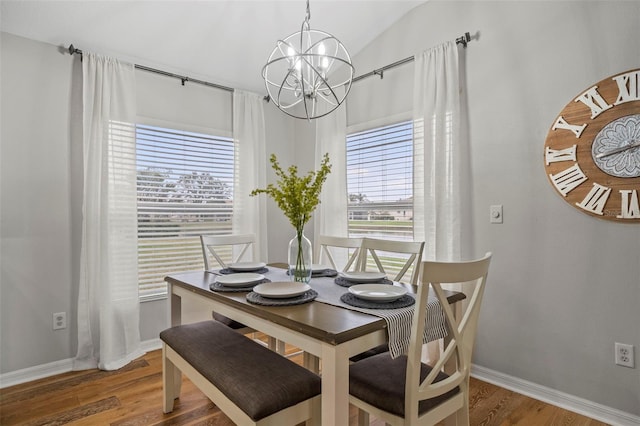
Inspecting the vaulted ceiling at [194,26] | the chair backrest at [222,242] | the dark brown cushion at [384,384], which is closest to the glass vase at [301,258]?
the dark brown cushion at [384,384]

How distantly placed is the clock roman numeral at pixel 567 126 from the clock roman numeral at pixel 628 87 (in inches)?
7.6

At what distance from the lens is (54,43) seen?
8.43 feet

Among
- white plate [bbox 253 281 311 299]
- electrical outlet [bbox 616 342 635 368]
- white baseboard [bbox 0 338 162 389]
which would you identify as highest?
white plate [bbox 253 281 311 299]

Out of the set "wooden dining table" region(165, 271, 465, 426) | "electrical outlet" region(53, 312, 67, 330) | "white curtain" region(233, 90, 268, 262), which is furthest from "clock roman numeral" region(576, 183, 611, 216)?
"electrical outlet" region(53, 312, 67, 330)

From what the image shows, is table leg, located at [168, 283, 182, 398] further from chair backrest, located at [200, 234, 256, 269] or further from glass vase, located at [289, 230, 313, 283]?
glass vase, located at [289, 230, 313, 283]

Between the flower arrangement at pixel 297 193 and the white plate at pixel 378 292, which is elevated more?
the flower arrangement at pixel 297 193

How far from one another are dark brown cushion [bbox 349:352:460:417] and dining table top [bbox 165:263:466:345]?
26 centimetres

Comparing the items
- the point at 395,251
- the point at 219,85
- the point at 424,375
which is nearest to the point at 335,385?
the point at 424,375

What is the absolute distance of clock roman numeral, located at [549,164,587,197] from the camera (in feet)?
6.66

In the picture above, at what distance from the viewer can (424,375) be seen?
4.69 feet

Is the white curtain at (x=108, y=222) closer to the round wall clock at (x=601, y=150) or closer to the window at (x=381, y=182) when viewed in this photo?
the window at (x=381, y=182)

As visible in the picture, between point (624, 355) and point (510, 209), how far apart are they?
3.22ft

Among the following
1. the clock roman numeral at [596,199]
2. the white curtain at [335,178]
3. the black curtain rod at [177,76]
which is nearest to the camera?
the clock roman numeral at [596,199]

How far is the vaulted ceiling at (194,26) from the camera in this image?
2.41 m
